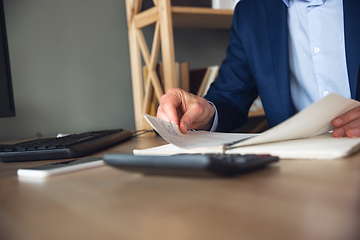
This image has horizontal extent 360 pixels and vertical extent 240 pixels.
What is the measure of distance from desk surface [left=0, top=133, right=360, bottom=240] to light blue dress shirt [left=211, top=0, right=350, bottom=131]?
0.60 meters

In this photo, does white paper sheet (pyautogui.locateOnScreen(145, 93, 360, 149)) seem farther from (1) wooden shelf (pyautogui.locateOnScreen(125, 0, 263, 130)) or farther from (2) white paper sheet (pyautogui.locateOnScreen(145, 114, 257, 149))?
(1) wooden shelf (pyautogui.locateOnScreen(125, 0, 263, 130))

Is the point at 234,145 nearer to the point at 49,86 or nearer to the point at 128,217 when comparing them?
the point at 128,217

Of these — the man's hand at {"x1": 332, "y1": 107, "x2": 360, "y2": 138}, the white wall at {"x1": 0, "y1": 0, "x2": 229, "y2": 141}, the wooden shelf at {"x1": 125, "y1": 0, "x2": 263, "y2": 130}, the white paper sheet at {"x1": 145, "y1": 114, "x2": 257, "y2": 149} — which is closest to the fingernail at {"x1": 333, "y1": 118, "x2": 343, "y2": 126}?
the man's hand at {"x1": 332, "y1": 107, "x2": 360, "y2": 138}

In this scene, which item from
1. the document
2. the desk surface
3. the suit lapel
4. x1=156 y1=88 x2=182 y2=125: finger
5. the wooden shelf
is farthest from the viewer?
the wooden shelf

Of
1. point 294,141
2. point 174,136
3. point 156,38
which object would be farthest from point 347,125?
point 156,38

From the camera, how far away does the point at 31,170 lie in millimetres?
422

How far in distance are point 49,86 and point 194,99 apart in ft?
2.70

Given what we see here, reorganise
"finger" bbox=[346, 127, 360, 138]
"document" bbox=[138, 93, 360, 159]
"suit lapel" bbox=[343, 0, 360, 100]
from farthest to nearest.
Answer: "suit lapel" bbox=[343, 0, 360, 100] → "finger" bbox=[346, 127, 360, 138] → "document" bbox=[138, 93, 360, 159]

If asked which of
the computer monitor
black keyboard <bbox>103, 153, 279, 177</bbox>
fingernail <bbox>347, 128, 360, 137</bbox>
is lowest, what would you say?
fingernail <bbox>347, 128, 360, 137</bbox>

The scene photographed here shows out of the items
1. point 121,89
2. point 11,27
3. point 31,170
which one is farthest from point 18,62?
point 31,170

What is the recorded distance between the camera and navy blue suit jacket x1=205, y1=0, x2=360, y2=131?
85cm

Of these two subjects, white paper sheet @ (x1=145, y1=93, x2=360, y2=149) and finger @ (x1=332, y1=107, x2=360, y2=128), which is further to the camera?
finger @ (x1=332, y1=107, x2=360, y2=128)

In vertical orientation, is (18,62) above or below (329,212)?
above

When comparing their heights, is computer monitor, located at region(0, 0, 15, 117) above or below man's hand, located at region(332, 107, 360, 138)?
above
